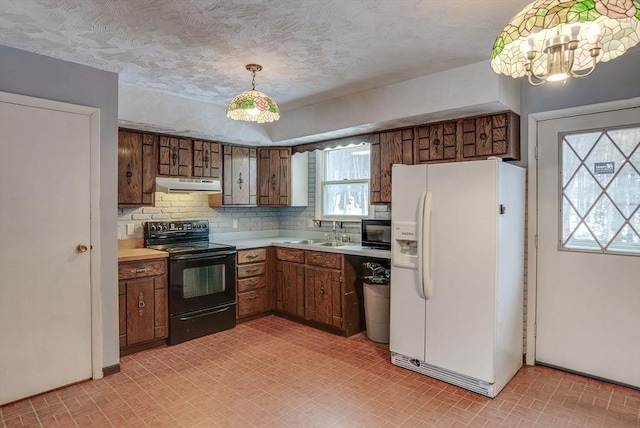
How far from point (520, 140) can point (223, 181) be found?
3.17m

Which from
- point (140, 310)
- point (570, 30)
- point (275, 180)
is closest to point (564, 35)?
point (570, 30)

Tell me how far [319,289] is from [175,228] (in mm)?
1781

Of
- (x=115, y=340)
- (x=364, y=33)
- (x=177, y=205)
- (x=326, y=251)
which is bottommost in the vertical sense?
(x=115, y=340)

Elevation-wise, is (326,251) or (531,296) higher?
(326,251)

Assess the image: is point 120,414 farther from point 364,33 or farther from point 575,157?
point 575,157

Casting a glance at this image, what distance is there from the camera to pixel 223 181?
4.53 meters

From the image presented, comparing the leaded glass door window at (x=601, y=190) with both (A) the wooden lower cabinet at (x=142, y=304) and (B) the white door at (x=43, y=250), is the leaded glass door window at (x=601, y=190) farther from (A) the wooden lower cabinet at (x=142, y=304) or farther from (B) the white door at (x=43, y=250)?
(B) the white door at (x=43, y=250)

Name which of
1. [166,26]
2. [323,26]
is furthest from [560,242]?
[166,26]

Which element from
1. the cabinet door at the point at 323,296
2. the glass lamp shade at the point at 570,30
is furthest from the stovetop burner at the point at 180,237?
the glass lamp shade at the point at 570,30

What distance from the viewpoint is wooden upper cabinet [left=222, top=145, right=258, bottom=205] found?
455cm

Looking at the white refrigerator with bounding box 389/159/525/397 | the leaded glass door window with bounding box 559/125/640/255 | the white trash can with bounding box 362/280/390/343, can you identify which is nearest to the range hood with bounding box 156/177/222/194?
the white trash can with bounding box 362/280/390/343

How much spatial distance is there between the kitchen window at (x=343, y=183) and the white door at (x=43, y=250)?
2.73 meters

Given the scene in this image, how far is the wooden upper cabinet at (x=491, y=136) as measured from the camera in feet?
10.1

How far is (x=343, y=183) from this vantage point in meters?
4.71
